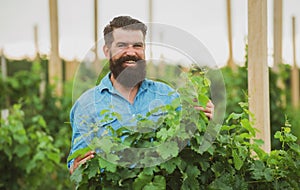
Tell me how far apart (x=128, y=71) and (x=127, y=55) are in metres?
0.08

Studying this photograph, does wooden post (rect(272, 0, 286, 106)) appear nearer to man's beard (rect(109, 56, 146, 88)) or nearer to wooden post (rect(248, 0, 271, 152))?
wooden post (rect(248, 0, 271, 152))

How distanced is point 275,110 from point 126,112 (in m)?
3.07

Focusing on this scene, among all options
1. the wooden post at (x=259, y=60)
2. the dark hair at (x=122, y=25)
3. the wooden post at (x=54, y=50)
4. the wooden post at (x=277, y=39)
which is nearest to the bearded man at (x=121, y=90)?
the dark hair at (x=122, y=25)

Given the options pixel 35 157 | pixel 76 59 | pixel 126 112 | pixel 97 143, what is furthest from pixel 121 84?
pixel 76 59

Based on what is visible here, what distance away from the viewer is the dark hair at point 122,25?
2041 millimetres

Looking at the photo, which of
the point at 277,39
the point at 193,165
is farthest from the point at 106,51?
the point at 277,39

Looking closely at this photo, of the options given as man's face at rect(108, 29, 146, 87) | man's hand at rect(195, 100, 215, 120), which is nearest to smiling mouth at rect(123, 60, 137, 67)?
man's face at rect(108, 29, 146, 87)

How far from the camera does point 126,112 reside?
2.04m

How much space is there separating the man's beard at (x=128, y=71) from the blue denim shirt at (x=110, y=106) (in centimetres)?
6

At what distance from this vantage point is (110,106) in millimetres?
2025

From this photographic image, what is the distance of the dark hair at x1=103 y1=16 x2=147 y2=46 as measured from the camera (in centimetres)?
204

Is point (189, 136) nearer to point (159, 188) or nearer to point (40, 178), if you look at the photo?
point (159, 188)

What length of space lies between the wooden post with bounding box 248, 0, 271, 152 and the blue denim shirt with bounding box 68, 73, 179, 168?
1.68 ft

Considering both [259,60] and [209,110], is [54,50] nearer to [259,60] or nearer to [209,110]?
[259,60]
